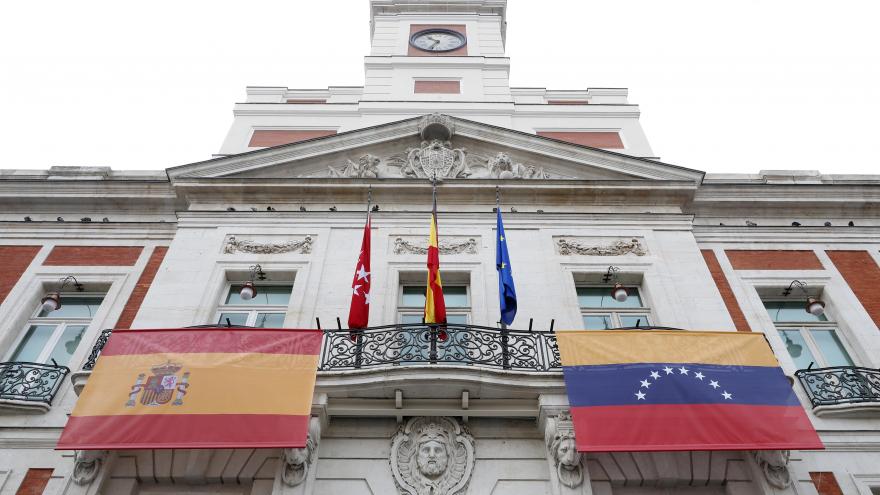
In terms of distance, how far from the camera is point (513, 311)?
356 inches

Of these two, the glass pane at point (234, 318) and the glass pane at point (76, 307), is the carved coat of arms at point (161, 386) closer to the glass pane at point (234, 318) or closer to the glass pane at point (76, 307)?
the glass pane at point (234, 318)

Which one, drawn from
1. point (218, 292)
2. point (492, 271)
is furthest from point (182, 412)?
point (492, 271)

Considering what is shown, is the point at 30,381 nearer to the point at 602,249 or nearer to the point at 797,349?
the point at 602,249

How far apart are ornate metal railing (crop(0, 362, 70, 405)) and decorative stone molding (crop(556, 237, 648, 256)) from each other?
8.02 m

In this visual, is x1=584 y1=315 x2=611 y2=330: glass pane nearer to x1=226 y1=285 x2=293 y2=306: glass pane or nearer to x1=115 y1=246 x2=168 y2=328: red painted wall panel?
x1=226 y1=285 x2=293 y2=306: glass pane

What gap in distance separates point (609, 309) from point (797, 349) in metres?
2.95

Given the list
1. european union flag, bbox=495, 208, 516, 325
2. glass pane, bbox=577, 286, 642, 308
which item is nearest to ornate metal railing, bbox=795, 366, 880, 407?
glass pane, bbox=577, 286, 642, 308

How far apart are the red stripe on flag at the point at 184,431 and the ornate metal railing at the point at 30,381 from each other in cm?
158

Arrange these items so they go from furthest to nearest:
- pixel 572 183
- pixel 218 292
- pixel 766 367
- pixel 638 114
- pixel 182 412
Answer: pixel 638 114, pixel 572 183, pixel 218 292, pixel 766 367, pixel 182 412

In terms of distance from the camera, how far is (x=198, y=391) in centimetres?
802

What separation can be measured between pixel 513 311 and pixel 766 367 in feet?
11.2

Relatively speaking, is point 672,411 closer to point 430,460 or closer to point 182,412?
point 430,460

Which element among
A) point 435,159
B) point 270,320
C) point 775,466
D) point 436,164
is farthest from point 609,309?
point 270,320

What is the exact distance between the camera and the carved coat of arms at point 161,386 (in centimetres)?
795
